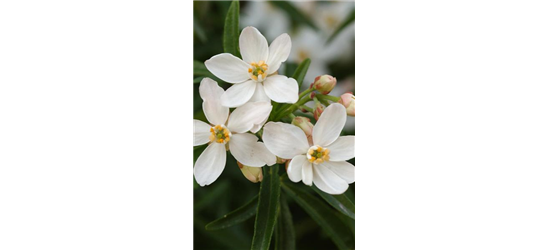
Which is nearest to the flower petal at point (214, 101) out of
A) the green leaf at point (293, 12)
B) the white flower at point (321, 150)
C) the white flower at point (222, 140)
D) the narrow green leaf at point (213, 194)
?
the white flower at point (222, 140)

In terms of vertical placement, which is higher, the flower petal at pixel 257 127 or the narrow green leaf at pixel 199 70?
the narrow green leaf at pixel 199 70

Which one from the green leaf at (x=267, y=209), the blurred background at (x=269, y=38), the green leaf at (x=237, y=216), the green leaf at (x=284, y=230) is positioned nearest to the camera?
the green leaf at (x=267, y=209)

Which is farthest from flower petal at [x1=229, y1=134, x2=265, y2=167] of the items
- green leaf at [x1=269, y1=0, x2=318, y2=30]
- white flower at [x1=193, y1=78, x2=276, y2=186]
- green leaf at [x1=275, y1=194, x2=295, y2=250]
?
green leaf at [x1=269, y1=0, x2=318, y2=30]

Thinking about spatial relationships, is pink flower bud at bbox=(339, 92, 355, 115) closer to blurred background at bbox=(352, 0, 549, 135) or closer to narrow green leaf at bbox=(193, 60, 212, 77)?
blurred background at bbox=(352, 0, 549, 135)

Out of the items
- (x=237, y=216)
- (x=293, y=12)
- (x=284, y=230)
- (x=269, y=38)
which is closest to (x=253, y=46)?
(x=237, y=216)

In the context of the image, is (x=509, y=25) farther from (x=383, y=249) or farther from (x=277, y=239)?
(x=277, y=239)

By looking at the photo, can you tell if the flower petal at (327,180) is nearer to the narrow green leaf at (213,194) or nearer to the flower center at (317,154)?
the flower center at (317,154)
